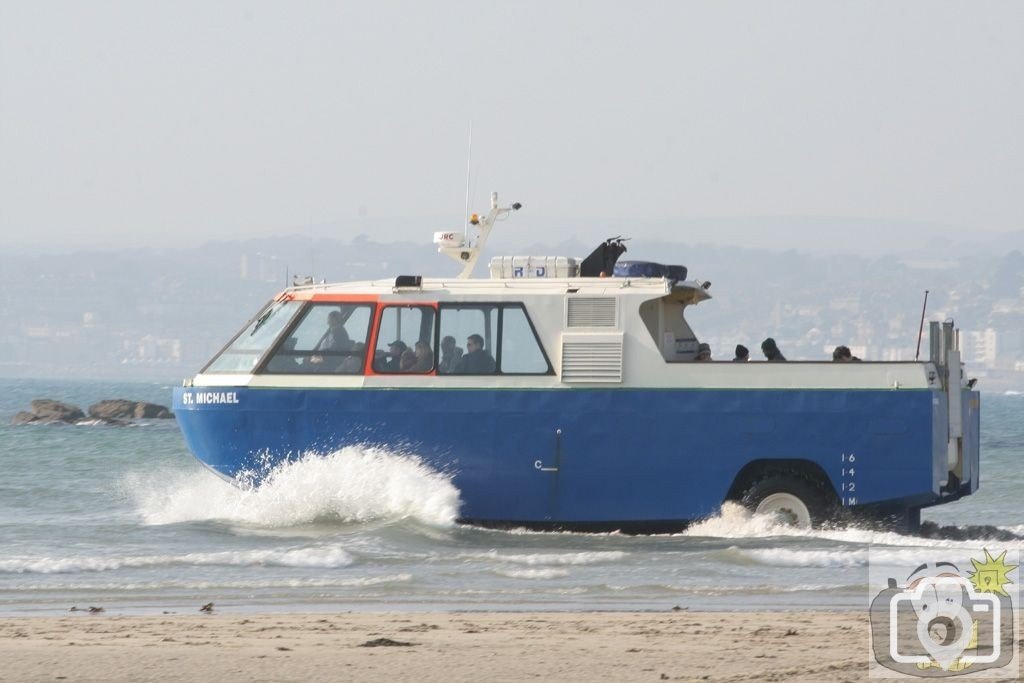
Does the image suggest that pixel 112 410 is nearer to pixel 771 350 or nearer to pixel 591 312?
pixel 771 350

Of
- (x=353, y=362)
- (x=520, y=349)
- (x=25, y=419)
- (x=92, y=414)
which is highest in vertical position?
(x=520, y=349)

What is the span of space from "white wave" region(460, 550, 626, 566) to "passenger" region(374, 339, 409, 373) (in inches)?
75.2

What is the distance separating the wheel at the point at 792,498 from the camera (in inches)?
618

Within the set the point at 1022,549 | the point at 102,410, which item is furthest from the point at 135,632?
the point at 102,410

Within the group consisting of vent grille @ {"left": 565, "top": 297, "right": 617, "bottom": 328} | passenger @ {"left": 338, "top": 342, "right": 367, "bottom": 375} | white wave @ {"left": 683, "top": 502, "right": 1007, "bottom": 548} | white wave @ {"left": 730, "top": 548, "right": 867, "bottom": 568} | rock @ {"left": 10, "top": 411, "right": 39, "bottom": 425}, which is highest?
vent grille @ {"left": 565, "top": 297, "right": 617, "bottom": 328}

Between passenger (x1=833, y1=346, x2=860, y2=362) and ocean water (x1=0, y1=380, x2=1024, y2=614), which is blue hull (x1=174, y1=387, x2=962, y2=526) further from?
passenger (x1=833, y1=346, x2=860, y2=362)

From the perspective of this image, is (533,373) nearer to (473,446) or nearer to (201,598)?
(473,446)

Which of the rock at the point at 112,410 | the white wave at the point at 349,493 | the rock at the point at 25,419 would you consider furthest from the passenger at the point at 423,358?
the rock at the point at 112,410

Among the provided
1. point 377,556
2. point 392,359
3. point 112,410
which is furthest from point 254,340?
point 112,410

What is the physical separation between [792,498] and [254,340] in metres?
5.30

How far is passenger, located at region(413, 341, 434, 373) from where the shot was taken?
15.9m

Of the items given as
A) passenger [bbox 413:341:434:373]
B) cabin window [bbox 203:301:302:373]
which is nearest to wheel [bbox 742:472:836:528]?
passenger [bbox 413:341:434:373]

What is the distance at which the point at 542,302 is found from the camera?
1583 cm

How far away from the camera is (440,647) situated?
1062 centimetres
